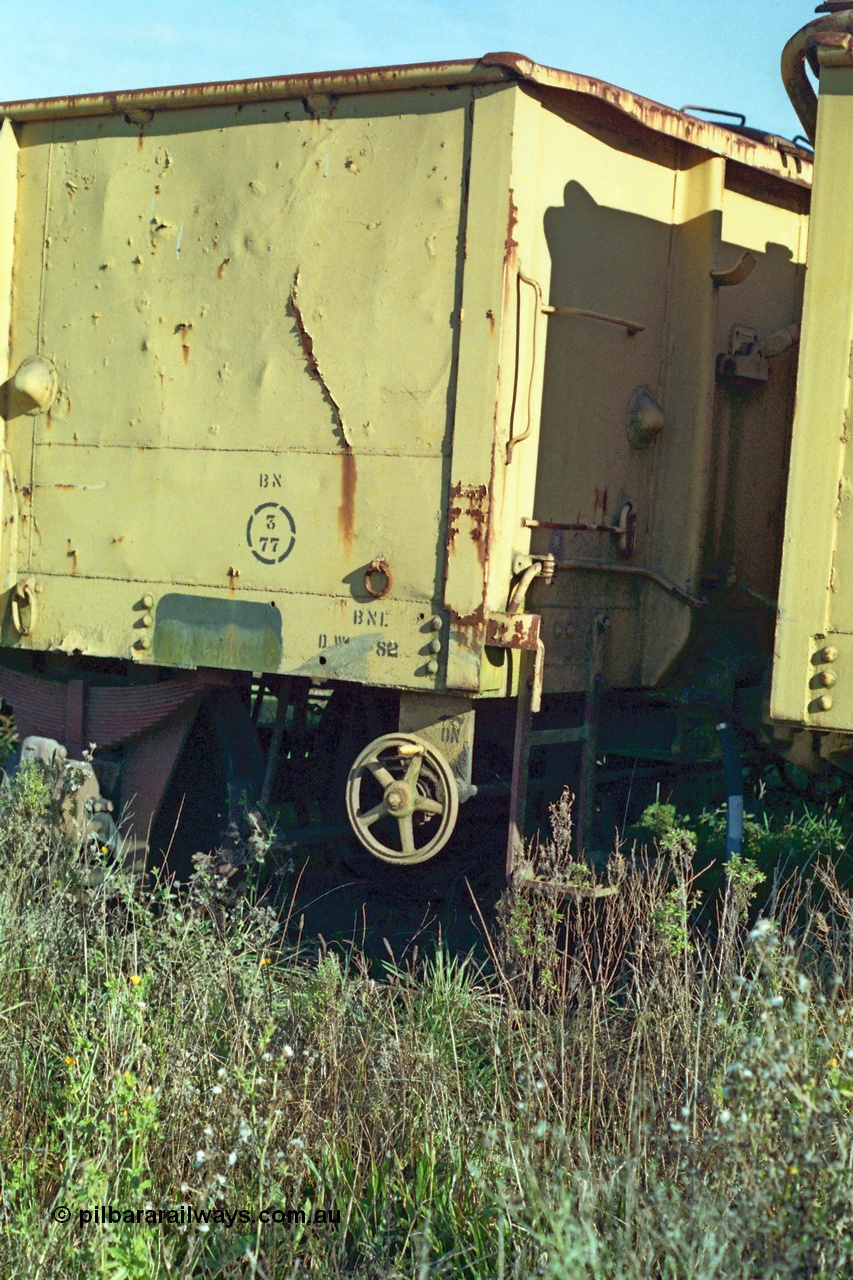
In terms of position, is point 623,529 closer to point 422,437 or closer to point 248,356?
point 422,437

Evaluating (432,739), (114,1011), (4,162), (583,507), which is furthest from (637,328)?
(114,1011)

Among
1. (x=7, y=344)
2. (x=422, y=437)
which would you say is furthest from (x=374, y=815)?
(x=7, y=344)

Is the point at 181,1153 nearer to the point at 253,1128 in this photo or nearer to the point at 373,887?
the point at 253,1128

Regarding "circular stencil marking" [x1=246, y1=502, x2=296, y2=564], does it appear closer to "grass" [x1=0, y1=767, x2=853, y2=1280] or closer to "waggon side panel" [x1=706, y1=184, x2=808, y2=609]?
"grass" [x1=0, y1=767, x2=853, y2=1280]

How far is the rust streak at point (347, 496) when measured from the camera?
17.1ft

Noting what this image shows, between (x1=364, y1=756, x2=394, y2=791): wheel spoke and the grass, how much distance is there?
693 mm

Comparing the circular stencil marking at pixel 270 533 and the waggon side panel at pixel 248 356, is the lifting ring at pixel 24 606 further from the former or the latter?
the circular stencil marking at pixel 270 533

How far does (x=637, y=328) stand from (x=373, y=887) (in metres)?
2.89

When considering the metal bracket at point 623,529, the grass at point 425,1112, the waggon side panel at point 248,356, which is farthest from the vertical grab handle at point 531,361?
the grass at point 425,1112

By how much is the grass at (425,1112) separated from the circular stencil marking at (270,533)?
1381mm

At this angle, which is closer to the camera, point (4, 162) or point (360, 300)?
point (360, 300)

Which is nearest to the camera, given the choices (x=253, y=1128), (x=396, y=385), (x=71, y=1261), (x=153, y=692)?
(x=71, y=1261)

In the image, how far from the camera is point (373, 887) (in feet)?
21.6

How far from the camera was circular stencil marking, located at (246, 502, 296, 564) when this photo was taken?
5.34 meters
